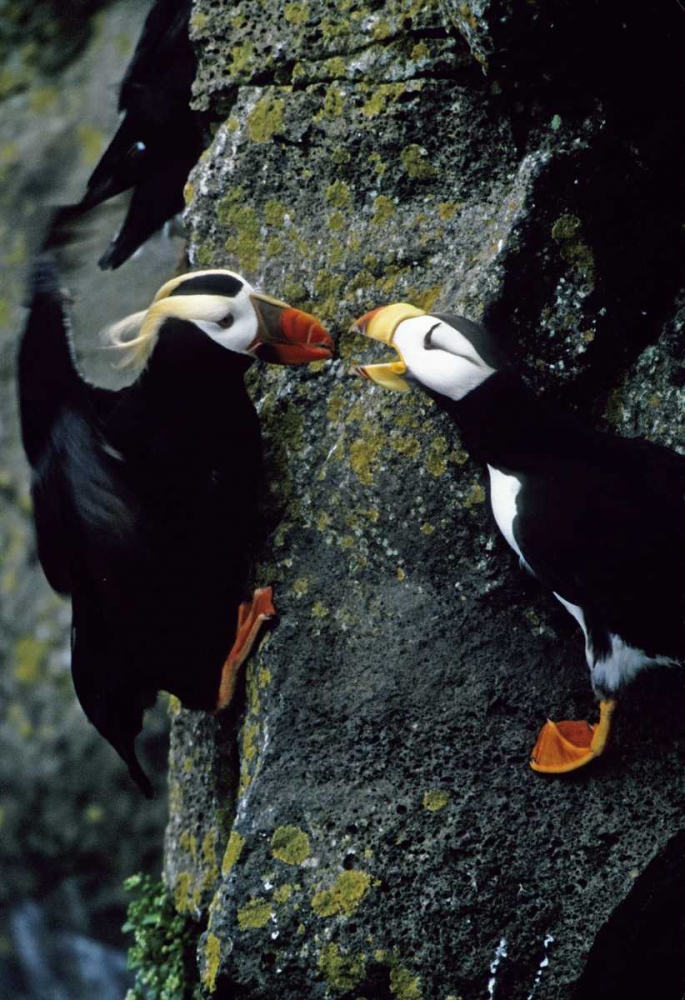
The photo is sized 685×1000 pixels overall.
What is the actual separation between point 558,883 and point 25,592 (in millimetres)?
3314

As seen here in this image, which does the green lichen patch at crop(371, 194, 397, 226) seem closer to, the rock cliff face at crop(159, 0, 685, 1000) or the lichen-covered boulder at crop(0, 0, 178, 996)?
the rock cliff face at crop(159, 0, 685, 1000)

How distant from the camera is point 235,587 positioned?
104 inches

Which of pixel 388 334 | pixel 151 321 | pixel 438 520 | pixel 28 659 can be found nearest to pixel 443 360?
pixel 388 334

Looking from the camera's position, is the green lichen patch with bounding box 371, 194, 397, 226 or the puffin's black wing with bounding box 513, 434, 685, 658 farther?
the green lichen patch with bounding box 371, 194, 397, 226

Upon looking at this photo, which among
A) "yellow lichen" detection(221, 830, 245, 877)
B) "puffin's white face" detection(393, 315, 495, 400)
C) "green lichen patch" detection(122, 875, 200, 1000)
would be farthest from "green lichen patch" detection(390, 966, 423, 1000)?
"puffin's white face" detection(393, 315, 495, 400)

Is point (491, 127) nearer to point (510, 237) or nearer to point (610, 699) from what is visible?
point (510, 237)

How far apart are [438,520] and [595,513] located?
0.41 m

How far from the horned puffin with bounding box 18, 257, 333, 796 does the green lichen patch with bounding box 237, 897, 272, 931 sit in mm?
470

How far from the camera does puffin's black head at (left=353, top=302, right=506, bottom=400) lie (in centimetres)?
213

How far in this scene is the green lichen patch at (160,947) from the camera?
9.96 feet

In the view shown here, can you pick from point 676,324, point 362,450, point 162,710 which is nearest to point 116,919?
point 162,710

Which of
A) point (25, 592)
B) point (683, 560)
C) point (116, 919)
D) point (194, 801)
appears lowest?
point (116, 919)

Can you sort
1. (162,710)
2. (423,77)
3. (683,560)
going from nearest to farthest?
(683,560) → (423,77) → (162,710)

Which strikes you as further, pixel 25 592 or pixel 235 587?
pixel 25 592
